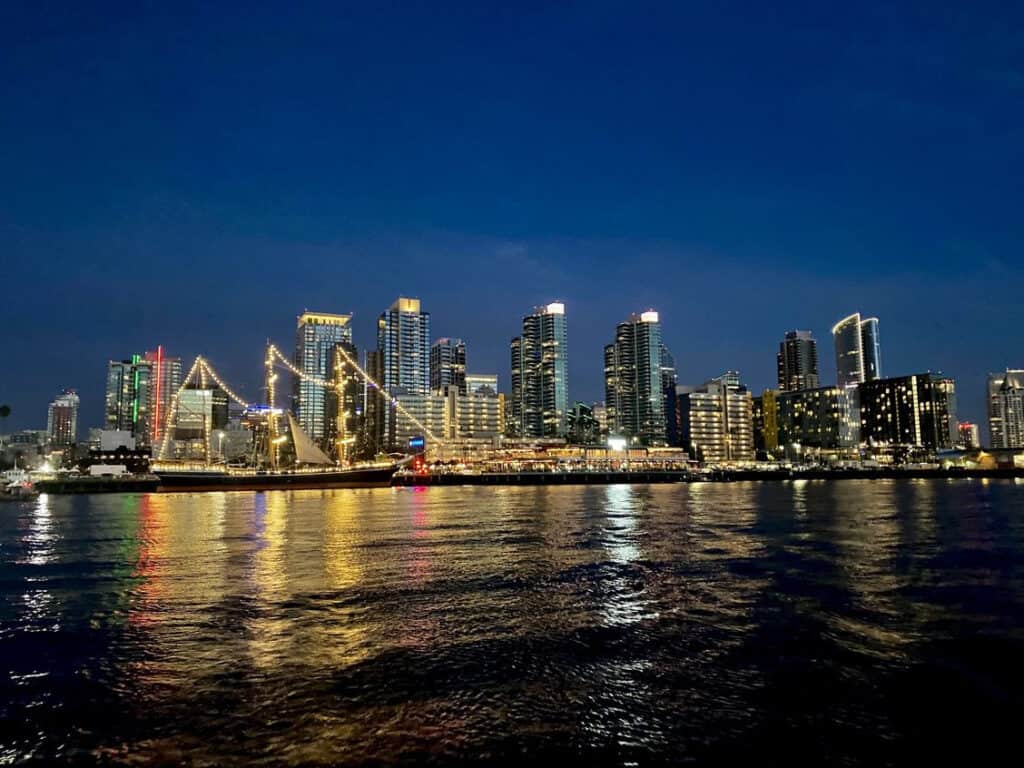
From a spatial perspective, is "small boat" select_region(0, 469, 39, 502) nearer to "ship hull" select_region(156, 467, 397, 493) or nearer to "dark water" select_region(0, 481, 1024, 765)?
"ship hull" select_region(156, 467, 397, 493)

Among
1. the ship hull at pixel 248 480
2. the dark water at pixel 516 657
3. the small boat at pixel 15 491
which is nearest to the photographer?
the dark water at pixel 516 657

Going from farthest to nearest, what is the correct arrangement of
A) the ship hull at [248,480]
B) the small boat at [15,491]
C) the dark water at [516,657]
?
the ship hull at [248,480], the small boat at [15,491], the dark water at [516,657]

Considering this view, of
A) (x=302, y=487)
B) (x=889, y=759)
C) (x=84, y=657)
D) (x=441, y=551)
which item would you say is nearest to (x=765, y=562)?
(x=441, y=551)

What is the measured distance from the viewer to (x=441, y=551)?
32.5m

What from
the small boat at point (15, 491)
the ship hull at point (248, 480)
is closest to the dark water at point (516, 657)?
the small boat at point (15, 491)

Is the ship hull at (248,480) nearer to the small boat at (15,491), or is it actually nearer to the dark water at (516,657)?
the small boat at (15,491)

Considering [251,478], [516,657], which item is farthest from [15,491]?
[516,657]

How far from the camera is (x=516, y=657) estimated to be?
14711 millimetres

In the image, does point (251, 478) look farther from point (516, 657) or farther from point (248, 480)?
point (516, 657)

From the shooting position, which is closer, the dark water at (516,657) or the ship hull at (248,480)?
the dark water at (516,657)

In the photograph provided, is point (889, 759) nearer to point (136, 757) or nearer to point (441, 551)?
point (136, 757)

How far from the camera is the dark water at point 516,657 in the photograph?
1043 centimetres

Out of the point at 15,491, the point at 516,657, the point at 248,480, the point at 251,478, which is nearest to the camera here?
the point at 516,657

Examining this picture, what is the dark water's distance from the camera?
10.4 meters
